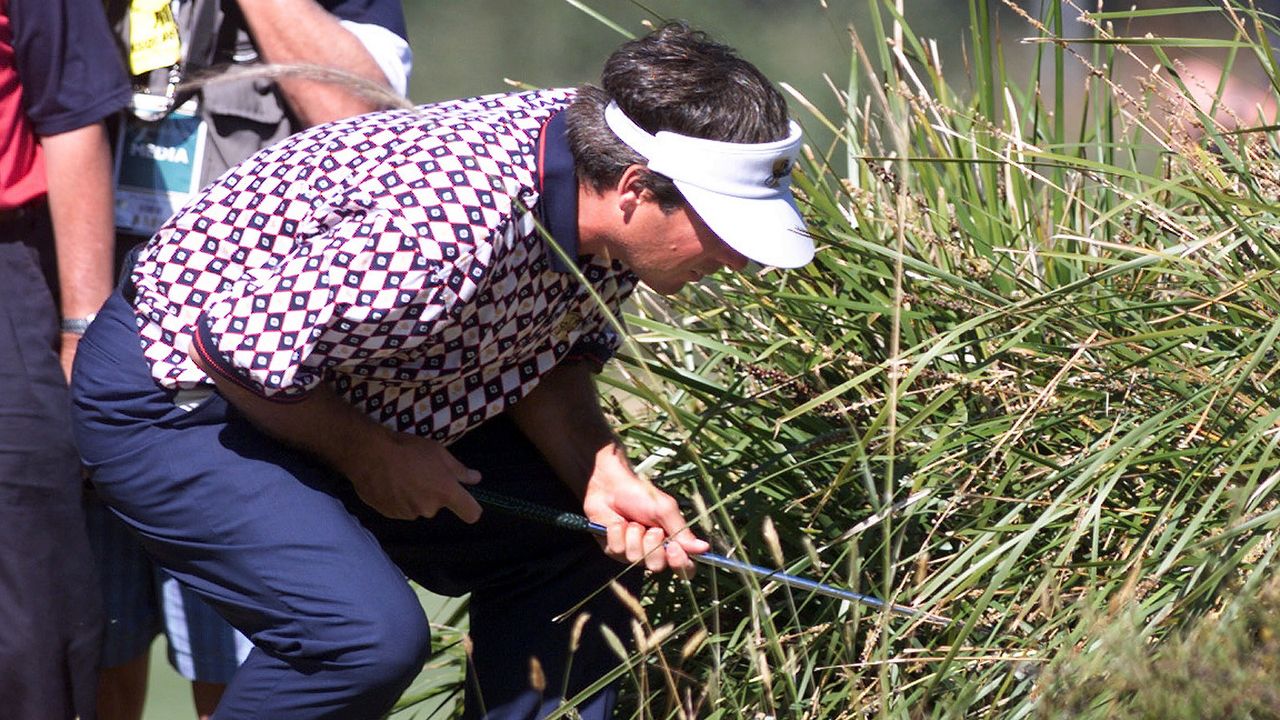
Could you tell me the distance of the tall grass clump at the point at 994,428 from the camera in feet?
7.22

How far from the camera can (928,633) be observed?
2.59m

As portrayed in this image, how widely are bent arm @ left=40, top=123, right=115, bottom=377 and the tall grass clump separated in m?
0.93

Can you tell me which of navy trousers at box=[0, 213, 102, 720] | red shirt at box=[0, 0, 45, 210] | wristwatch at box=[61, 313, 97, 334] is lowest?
navy trousers at box=[0, 213, 102, 720]

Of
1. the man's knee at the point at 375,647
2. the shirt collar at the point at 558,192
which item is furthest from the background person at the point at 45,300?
the shirt collar at the point at 558,192

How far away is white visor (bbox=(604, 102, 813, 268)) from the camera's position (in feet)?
7.63

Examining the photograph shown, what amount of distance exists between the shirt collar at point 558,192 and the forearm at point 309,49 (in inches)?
23.1

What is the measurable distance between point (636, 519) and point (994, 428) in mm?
587

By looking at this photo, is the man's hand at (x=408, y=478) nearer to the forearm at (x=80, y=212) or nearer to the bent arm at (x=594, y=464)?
→ the bent arm at (x=594, y=464)

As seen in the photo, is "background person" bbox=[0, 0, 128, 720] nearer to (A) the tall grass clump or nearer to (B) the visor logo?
(A) the tall grass clump

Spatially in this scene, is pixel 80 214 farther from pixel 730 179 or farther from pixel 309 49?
pixel 730 179

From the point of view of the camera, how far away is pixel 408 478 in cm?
245

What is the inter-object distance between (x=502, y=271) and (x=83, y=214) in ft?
2.81

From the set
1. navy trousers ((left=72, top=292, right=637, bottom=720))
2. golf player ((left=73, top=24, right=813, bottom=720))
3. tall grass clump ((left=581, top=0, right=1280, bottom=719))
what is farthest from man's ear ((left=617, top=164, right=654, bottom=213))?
navy trousers ((left=72, top=292, right=637, bottom=720))

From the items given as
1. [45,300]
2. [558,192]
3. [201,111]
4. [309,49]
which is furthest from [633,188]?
[45,300]
